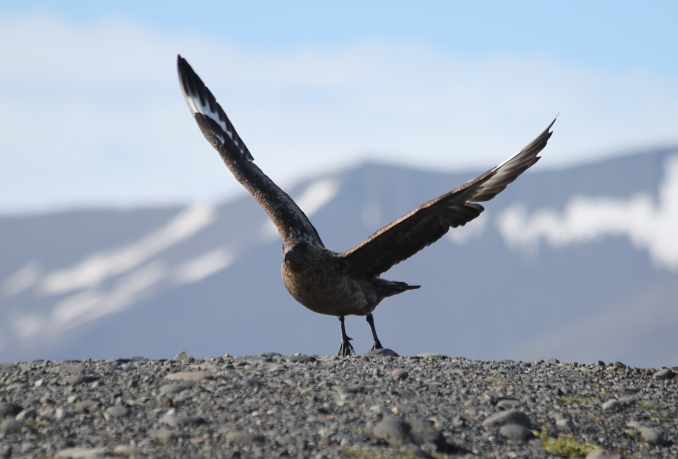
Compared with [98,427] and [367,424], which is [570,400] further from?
[98,427]

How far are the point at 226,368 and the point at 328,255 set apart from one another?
287cm

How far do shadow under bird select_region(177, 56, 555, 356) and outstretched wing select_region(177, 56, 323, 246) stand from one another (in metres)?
0.02

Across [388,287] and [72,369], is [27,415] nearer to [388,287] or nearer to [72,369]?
[72,369]

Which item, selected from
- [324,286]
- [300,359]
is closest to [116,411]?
[300,359]

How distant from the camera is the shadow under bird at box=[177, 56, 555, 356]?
9961mm

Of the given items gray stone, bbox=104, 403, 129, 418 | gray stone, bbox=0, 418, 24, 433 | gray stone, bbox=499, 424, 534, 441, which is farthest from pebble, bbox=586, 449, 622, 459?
gray stone, bbox=0, 418, 24, 433

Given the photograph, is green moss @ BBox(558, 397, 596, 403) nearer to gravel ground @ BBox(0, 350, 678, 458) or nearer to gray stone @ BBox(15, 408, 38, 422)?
gravel ground @ BBox(0, 350, 678, 458)

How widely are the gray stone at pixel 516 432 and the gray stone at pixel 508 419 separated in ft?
0.25

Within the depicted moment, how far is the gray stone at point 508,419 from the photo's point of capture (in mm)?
6891

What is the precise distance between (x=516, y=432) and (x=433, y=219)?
4.34m

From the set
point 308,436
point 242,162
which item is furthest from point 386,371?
point 242,162

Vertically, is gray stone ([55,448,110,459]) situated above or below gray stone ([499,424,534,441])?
above

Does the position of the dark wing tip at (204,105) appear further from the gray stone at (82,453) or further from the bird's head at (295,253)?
the gray stone at (82,453)

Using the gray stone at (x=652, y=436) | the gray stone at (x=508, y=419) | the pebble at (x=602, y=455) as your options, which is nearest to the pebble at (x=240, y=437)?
the gray stone at (x=508, y=419)
